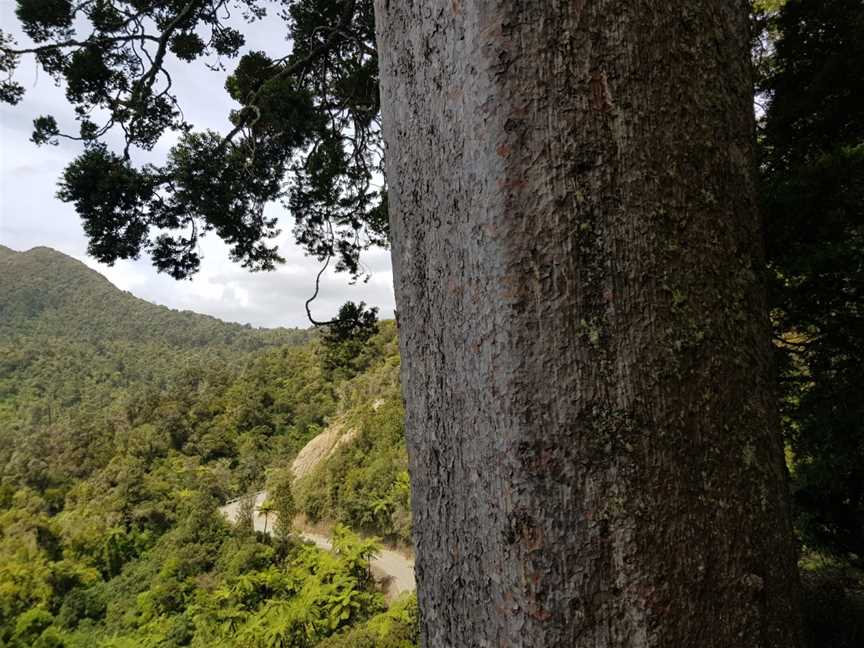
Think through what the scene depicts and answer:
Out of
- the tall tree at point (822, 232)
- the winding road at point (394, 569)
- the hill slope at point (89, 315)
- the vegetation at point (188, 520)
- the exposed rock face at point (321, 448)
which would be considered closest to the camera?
the tall tree at point (822, 232)

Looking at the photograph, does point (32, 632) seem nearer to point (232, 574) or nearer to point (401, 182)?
point (232, 574)

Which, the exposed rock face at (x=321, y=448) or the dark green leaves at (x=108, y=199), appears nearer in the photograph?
the dark green leaves at (x=108, y=199)

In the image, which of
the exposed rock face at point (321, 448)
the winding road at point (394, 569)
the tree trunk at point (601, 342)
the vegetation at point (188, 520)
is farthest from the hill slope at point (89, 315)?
the tree trunk at point (601, 342)

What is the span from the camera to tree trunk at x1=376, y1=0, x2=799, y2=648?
52 cm

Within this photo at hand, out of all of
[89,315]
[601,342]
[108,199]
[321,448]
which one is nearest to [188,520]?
[321,448]

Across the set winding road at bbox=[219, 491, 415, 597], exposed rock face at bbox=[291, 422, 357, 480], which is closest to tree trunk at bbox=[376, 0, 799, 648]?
winding road at bbox=[219, 491, 415, 597]

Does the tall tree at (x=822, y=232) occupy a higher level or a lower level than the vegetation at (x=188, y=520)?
higher

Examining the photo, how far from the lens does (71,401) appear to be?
2323 inches

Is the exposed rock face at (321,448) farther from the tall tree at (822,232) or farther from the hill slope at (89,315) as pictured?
the hill slope at (89,315)

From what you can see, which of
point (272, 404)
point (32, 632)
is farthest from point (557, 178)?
point (272, 404)

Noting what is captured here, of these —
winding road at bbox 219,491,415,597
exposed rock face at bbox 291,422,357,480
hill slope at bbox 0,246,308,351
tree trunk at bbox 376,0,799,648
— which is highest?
hill slope at bbox 0,246,308,351

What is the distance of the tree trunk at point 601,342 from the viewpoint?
1.69 feet

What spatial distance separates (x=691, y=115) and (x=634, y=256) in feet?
0.62

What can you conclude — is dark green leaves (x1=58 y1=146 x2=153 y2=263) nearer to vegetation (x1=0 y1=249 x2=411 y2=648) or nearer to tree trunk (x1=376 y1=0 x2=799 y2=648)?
vegetation (x1=0 y1=249 x2=411 y2=648)
